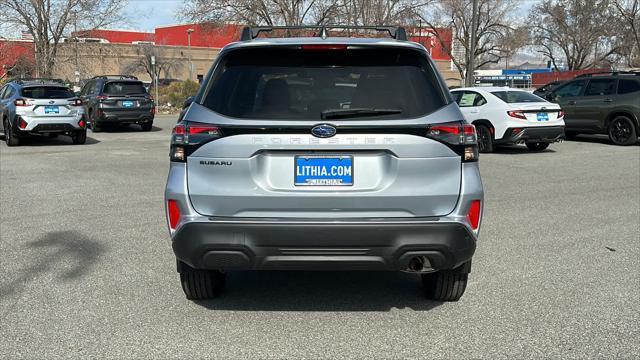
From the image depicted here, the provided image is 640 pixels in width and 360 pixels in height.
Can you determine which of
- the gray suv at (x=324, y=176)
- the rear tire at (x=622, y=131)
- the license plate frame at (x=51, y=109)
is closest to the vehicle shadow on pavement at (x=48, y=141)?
the license plate frame at (x=51, y=109)

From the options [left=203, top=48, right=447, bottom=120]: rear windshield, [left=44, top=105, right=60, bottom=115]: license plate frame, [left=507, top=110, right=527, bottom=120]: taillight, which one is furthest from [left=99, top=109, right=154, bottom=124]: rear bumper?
[left=203, top=48, right=447, bottom=120]: rear windshield

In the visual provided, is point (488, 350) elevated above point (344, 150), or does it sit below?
below

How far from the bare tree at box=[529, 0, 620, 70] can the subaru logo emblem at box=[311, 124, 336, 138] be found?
5885 cm

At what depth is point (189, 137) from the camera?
3713 millimetres

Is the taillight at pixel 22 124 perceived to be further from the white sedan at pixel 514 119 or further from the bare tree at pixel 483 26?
the bare tree at pixel 483 26

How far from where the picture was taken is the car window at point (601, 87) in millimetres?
15516

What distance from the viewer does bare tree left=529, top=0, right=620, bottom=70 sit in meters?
58.1

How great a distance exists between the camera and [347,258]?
367 cm

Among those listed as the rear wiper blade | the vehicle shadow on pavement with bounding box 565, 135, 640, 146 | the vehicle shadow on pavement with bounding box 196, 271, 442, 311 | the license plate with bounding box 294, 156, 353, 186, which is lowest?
the vehicle shadow on pavement with bounding box 565, 135, 640, 146

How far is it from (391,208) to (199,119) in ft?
4.08

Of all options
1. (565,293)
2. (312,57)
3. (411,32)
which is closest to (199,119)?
(312,57)

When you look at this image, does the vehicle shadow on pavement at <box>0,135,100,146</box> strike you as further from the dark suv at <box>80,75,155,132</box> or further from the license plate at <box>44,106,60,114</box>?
the license plate at <box>44,106,60,114</box>

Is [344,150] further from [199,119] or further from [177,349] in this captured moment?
[177,349]

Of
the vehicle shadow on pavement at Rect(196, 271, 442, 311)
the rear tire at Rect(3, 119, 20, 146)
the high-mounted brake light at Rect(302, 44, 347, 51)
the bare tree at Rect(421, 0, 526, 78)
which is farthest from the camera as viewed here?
the bare tree at Rect(421, 0, 526, 78)
